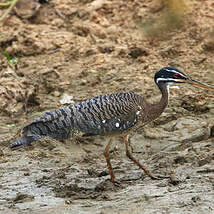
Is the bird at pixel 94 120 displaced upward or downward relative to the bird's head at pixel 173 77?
downward

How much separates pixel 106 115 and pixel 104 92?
262cm

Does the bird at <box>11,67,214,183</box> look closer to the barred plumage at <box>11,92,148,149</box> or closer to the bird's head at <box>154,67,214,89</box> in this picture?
the barred plumage at <box>11,92,148,149</box>

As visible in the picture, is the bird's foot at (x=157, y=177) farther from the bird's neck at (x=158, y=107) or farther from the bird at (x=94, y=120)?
the bird's neck at (x=158, y=107)

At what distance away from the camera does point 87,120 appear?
5.95 metres

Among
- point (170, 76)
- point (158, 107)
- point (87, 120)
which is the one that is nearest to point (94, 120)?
point (87, 120)

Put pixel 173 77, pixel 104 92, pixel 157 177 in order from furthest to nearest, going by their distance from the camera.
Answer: pixel 104 92, pixel 173 77, pixel 157 177

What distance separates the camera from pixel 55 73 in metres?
9.28

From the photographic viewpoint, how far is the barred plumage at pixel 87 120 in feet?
19.3

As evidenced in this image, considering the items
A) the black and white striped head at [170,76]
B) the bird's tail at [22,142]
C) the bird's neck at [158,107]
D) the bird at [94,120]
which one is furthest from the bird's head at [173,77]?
the bird's tail at [22,142]

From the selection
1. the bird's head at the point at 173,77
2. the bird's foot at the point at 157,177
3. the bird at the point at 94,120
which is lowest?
the bird's foot at the point at 157,177

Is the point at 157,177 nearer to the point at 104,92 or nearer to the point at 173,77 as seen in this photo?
the point at 173,77

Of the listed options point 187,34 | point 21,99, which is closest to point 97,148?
point 21,99

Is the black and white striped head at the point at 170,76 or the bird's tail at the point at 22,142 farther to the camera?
the black and white striped head at the point at 170,76

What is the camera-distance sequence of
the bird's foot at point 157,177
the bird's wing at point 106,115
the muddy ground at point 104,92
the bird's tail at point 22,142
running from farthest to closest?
the bird's wing at point 106,115, the bird's foot at point 157,177, the bird's tail at point 22,142, the muddy ground at point 104,92
